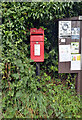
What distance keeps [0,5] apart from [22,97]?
2.02 meters

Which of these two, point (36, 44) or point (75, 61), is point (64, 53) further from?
point (36, 44)

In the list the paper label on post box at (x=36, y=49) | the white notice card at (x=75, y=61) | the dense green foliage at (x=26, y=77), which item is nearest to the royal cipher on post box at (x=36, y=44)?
the paper label on post box at (x=36, y=49)

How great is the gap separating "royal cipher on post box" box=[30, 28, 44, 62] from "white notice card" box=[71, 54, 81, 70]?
776 mm

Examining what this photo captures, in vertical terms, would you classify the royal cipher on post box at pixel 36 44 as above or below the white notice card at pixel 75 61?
above

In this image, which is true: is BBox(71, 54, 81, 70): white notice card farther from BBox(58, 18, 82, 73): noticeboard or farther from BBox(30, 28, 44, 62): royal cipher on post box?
BBox(30, 28, 44, 62): royal cipher on post box

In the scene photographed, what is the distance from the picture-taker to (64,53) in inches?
143

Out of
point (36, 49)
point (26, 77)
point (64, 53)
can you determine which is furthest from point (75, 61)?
point (26, 77)

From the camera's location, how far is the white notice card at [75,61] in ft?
11.9

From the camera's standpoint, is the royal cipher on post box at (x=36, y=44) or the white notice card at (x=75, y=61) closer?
the royal cipher on post box at (x=36, y=44)

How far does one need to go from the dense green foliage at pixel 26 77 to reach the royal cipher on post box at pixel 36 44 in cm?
19

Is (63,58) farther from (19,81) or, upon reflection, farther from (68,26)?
(19,81)

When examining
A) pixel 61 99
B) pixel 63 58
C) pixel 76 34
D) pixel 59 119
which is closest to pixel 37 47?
pixel 63 58

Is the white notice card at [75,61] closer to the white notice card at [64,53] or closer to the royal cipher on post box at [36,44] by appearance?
the white notice card at [64,53]

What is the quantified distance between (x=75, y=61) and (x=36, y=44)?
104 cm
